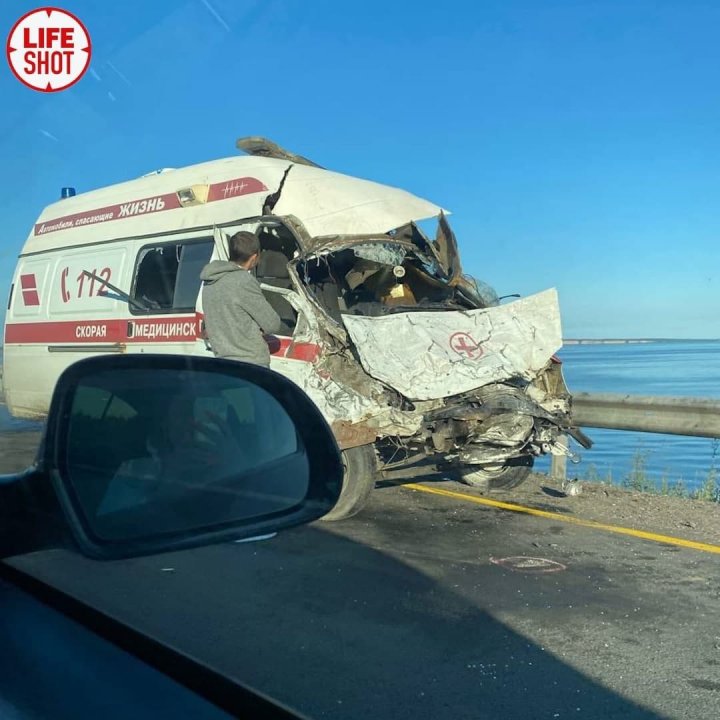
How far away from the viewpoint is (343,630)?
4051 millimetres

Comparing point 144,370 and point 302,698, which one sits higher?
point 144,370

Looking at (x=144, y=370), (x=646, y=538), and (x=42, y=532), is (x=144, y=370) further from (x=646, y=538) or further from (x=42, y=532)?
(x=646, y=538)

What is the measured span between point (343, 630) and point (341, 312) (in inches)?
115

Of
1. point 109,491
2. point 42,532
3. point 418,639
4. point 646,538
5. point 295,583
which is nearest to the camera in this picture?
point 42,532

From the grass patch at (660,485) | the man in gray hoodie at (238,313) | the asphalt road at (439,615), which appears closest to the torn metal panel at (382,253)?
the man in gray hoodie at (238,313)

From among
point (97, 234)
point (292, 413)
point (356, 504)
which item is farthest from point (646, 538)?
point (97, 234)

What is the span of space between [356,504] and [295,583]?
1.38 metres

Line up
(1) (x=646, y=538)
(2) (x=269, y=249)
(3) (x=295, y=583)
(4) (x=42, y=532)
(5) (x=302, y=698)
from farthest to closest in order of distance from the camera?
(2) (x=269, y=249)
(1) (x=646, y=538)
(3) (x=295, y=583)
(5) (x=302, y=698)
(4) (x=42, y=532)

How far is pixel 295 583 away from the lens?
190 inches

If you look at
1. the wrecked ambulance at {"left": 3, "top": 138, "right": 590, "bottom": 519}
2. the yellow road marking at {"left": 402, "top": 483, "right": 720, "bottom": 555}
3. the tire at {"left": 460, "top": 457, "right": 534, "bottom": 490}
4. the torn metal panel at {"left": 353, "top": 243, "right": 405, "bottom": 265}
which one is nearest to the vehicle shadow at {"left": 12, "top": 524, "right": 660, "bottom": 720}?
the wrecked ambulance at {"left": 3, "top": 138, "right": 590, "bottom": 519}

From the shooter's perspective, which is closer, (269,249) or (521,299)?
(521,299)

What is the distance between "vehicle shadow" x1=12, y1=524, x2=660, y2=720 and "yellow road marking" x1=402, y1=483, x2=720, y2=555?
1.41m

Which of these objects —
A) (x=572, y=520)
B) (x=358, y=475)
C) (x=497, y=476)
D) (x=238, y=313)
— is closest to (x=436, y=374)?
(x=358, y=475)

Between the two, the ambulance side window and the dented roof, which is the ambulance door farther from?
the dented roof
